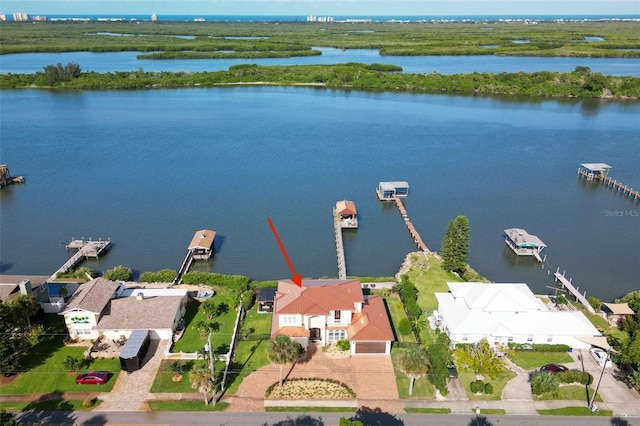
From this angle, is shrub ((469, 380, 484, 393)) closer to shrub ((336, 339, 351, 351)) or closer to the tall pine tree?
shrub ((336, 339, 351, 351))

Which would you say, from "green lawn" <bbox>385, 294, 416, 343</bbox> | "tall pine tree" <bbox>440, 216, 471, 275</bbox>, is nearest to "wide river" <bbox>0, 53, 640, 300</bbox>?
"tall pine tree" <bbox>440, 216, 471, 275</bbox>

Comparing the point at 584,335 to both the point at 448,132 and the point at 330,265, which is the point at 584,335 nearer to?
the point at 330,265

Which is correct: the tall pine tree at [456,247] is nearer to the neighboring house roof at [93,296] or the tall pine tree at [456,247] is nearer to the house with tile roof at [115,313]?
the house with tile roof at [115,313]

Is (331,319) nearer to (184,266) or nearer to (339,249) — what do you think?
(339,249)


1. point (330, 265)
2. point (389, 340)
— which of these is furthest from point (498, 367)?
point (330, 265)

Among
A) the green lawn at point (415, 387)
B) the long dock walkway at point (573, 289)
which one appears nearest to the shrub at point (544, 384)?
the green lawn at point (415, 387)
